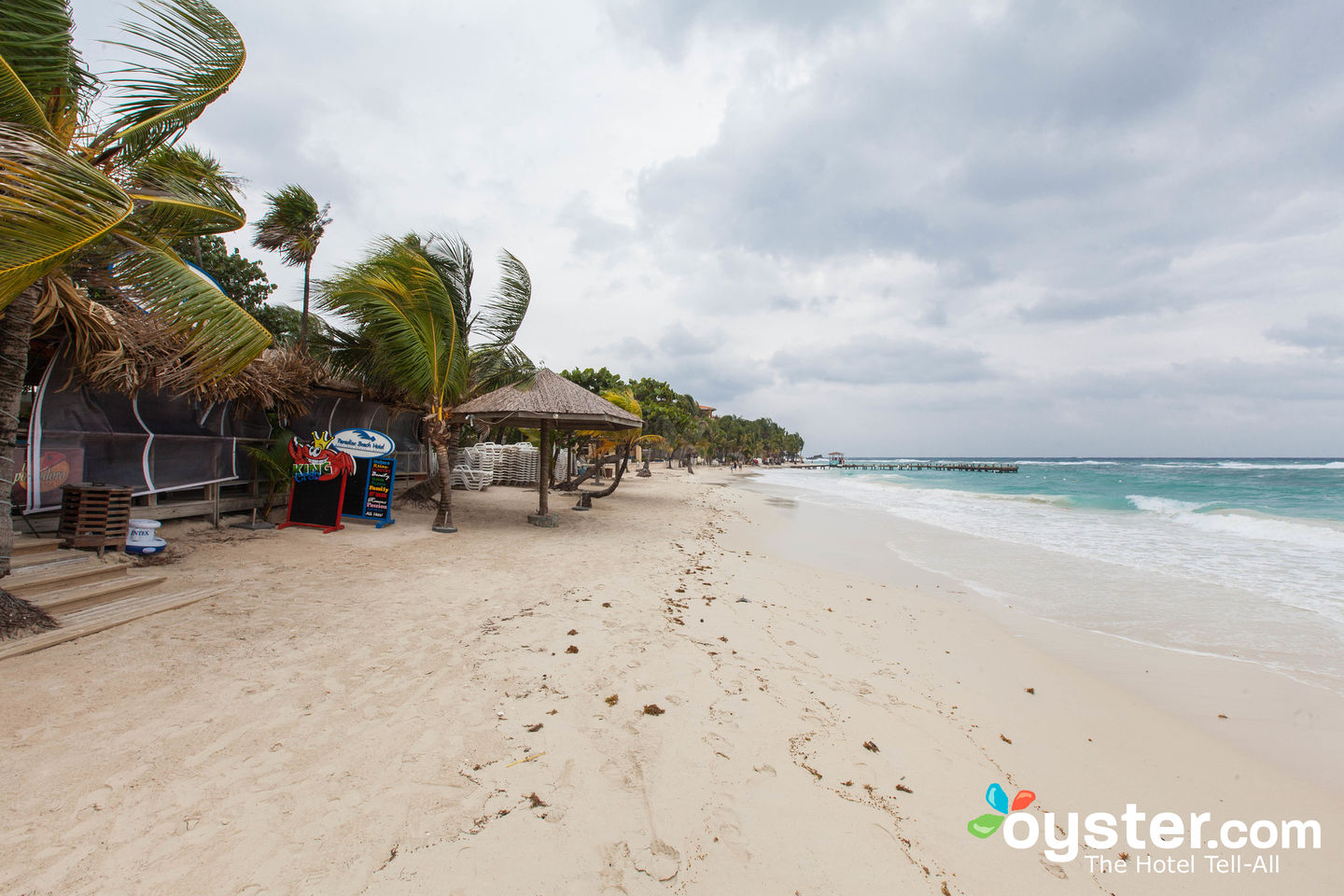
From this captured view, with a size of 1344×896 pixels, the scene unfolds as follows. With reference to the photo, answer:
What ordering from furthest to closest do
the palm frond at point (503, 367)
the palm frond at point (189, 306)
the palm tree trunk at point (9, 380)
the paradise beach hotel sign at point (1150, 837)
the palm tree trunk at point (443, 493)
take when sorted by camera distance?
the palm frond at point (503, 367) → the palm tree trunk at point (443, 493) → the palm frond at point (189, 306) → the palm tree trunk at point (9, 380) → the paradise beach hotel sign at point (1150, 837)

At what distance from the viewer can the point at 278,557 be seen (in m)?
6.73

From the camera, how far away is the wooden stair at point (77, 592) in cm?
396

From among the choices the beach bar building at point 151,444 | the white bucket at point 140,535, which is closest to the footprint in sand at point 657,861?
the white bucket at point 140,535

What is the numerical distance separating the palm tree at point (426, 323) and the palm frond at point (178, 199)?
3.25 m

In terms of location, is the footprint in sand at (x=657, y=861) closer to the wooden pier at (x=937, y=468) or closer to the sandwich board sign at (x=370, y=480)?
the sandwich board sign at (x=370, y=480)

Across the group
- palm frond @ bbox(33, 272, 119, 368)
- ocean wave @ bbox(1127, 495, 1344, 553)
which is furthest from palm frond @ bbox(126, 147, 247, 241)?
ocean wave @ bbox(1127, 495, 1344, 553)

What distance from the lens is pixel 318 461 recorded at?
9.05m

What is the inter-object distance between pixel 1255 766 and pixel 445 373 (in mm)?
10273

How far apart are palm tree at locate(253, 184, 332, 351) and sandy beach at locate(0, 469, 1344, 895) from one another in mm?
9278

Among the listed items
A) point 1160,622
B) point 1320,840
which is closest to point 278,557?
point 1320,840

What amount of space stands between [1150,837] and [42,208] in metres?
6.54

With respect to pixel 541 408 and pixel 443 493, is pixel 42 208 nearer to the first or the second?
pixel 443 493

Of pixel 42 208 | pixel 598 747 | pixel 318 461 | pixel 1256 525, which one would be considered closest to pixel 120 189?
pixel 42 208

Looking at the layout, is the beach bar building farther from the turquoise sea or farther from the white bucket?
the turquoise sea
